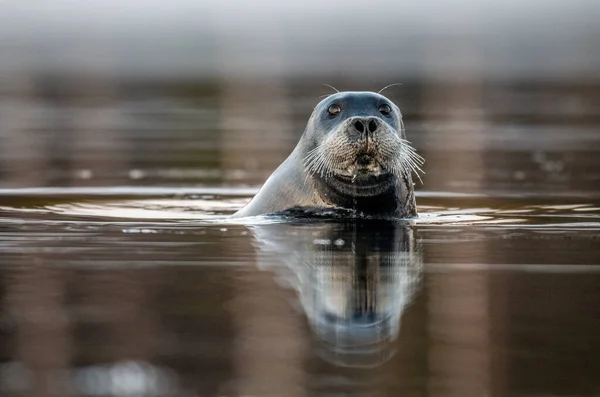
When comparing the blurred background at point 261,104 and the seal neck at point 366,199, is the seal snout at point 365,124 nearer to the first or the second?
the seal neck at point 366,199

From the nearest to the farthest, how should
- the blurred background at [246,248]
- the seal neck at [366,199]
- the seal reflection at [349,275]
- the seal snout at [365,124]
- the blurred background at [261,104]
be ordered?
1. the blurred background at [246,248]
2. the seal reflection at [349,275]
3. the seal snout at [365,124]
4. the seal neck at [366,199]
5. the blurred background at [261,104]

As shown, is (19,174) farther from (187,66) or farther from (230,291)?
(187,66)

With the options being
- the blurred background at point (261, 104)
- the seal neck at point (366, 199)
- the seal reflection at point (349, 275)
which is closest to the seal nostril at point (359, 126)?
the seal neck at point (366, 199)

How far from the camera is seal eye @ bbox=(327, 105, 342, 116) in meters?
11.8

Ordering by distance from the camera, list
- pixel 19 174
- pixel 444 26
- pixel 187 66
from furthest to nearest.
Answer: pixel 444 26
pixel 187 66
pixel 19 174

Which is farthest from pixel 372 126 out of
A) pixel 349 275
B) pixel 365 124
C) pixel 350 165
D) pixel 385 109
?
pixel 349 275

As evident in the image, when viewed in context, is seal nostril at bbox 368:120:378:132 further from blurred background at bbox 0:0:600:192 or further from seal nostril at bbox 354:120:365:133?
blurred background at bbox 0:0:600:192

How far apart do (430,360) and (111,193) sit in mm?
7816

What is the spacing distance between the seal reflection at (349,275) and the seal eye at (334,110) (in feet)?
2.55

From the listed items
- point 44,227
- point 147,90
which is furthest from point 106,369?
point 147,90

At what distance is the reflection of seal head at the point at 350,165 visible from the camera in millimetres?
11258

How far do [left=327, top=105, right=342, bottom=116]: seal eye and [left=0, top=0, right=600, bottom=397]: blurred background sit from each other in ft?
3.41

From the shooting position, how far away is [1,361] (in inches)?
262

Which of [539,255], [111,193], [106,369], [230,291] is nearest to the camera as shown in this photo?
[106,369]
